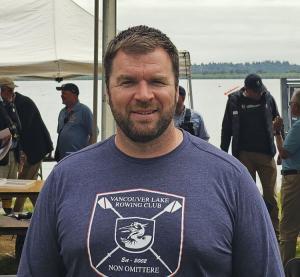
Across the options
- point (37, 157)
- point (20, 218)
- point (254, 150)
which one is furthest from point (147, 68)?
point (37, 157)

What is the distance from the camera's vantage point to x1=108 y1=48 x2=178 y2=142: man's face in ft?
5.09

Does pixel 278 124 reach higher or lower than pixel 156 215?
higher

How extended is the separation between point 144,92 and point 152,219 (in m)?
0.29

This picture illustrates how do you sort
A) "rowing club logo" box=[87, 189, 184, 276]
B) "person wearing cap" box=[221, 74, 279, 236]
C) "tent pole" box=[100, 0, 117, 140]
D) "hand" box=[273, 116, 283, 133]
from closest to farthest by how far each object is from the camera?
"rowing club logo" box=[87, 189, 184, 276] → "tent pole" box=[100, 0, 117, 140] → "hand" box=[273, 116, 283, 133] → "person wearing cap" box=[221, 74, 279, 236]

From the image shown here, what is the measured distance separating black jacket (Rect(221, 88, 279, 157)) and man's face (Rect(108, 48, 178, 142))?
230 inches

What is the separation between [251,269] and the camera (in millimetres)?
1566

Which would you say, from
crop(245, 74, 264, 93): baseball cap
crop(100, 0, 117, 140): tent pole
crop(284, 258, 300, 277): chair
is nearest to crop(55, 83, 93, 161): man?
crop(245, 74, 264, 93): baseball cap

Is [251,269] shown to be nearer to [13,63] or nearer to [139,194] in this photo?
[139,194]

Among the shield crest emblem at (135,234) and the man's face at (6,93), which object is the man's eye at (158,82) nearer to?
the shield crest emblem at (135,234)

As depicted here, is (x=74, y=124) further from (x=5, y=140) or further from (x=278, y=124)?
(x=278, y=124)

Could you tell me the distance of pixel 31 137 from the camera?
8.63 metres

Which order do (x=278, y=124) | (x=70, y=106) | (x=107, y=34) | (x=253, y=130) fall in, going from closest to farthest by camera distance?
1. (x=107, y=34)
2. (x=278, y=124)
3. (x=253, y=130)
4. (x=70, y=106)

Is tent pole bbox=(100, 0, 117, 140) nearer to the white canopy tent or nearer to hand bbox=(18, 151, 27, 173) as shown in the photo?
the white canopy tent

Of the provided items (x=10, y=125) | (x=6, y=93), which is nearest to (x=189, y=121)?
(x=10, y=125)
